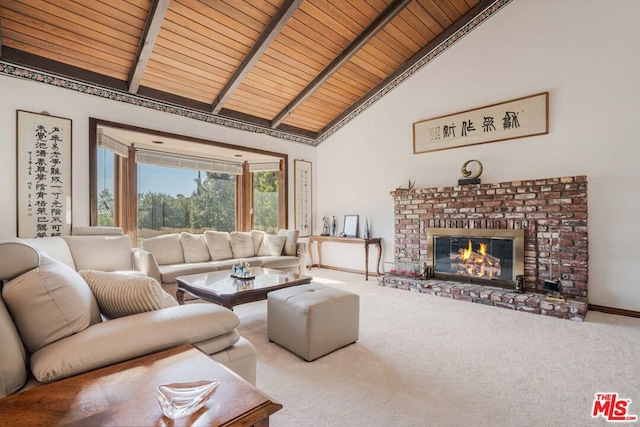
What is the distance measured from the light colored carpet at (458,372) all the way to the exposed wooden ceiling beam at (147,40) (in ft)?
10.1

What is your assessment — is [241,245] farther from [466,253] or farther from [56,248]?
[466,253]

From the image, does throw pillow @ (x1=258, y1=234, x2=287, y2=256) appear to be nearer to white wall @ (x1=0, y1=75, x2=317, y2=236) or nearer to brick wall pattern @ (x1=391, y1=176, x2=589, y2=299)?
white wall @ (x1=0, y1=75, x2=317, y2=236)

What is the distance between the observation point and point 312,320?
2391 millimetres

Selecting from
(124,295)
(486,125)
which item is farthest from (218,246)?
(486,125)

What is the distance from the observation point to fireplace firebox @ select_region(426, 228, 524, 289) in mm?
4062

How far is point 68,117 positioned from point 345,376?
13.3ft

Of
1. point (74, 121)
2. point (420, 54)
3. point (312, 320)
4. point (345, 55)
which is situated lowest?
point (312, 320)

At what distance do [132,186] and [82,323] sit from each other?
3.99 metres

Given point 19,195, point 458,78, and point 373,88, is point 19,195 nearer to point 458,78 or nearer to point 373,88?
point 373,88

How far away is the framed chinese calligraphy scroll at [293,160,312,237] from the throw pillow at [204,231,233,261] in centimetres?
169

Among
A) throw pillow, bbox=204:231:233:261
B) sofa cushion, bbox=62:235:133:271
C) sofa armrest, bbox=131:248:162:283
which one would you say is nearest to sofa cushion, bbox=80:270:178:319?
sofa armrest, bbox=131:248:162:283

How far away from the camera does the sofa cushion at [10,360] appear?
104 centimetres

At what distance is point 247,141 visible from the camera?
18.2 feet

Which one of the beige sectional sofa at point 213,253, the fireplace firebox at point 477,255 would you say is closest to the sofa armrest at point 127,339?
the beige sectional sofa at point 213,253
